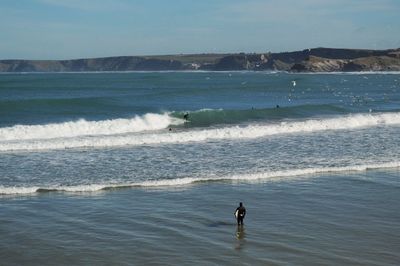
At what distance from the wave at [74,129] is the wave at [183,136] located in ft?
0.64

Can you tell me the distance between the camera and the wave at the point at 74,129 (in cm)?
3459

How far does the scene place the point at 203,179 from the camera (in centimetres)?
2116

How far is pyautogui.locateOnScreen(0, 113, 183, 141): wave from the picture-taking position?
113 ft

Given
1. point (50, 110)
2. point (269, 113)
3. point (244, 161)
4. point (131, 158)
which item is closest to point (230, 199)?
point (244, 161)

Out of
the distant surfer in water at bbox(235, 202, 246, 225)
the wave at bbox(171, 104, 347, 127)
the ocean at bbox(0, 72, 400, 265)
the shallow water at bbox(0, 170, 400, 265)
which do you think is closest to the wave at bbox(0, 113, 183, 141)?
the ocean at bbox(0, 72, 400, 265)

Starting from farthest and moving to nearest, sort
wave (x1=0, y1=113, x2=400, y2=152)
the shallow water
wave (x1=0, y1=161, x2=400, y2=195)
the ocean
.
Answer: wave (x1=0, y1=113, x2=400, y2=152) → wave (x1=0, y1=161, x2=400, y2=195) → the ocean → the shallow water

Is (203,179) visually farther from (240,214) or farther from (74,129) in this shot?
(74,129)

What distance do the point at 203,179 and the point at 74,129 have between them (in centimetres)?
1760

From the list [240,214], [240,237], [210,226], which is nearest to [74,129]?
[210,226]

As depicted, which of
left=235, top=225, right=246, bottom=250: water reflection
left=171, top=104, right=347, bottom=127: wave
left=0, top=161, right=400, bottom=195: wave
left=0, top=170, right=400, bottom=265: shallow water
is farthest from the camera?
left=171, top=104, right=347, bottom=127: wave

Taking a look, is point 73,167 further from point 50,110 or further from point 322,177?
point 50,110

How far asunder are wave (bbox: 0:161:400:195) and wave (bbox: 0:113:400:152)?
9.50 m

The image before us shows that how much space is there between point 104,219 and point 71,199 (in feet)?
8.99

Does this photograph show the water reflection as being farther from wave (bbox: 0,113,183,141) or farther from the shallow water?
wave (bbox: 0,113,183,141)
